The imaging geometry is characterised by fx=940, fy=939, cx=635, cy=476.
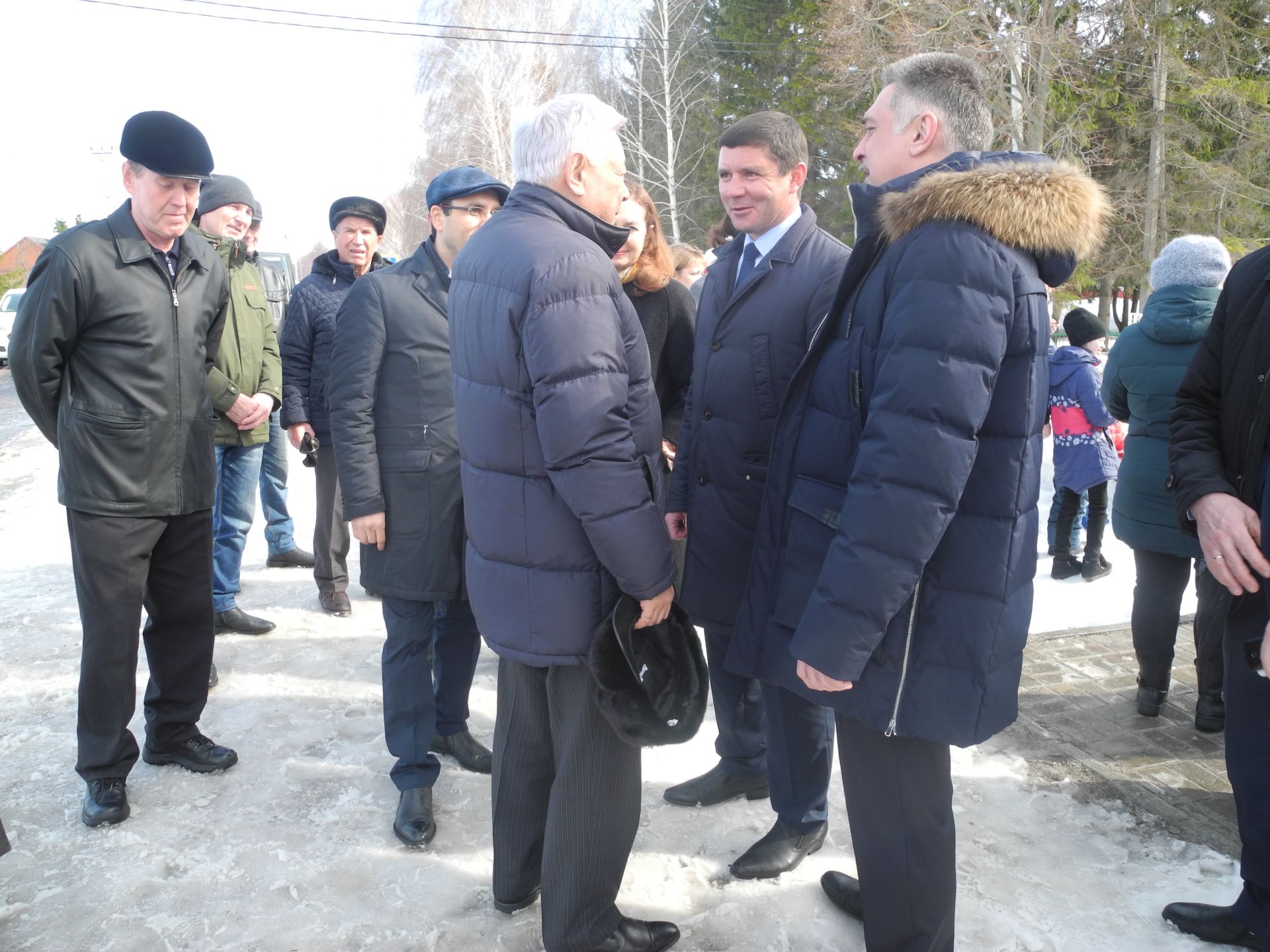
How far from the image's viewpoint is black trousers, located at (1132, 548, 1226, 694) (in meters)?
3.48

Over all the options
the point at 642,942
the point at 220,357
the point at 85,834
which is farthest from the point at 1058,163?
the point at 220,357

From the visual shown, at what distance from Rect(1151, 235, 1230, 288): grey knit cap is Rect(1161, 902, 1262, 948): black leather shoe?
88.3 inches

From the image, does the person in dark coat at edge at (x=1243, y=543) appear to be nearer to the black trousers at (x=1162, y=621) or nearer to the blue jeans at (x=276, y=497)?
the black trousers at (x=1162, y=621)

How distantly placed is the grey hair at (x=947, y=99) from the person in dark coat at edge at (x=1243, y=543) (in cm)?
93

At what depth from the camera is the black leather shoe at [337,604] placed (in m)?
4.93

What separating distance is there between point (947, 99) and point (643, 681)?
1.45 m

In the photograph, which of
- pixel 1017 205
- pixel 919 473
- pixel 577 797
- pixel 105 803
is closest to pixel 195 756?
pixel 105 803

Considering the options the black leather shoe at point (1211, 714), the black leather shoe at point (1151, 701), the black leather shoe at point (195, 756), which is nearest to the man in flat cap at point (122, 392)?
the black leather shoe at point (195, 756)

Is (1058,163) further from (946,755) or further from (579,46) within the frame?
(579,46)

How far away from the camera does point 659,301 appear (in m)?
3.40

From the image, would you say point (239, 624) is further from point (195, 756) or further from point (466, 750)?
point (466, 750)

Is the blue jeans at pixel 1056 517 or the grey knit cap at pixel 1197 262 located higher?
the grey knit cap at pixel 1197 262

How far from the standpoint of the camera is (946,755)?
82.7 inches

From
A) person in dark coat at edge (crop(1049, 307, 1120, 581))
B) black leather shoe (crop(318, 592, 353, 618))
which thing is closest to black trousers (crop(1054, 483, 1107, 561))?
person in dark coat at edge (crop(1049, 307, 1120, 581))
